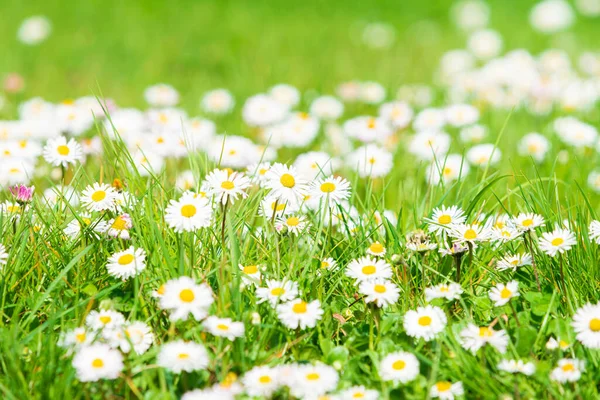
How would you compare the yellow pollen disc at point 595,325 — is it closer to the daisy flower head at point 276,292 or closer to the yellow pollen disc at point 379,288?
the yellow pollen disc at point 379,288

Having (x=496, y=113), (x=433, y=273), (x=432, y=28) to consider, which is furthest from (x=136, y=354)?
(x=432, y=28)

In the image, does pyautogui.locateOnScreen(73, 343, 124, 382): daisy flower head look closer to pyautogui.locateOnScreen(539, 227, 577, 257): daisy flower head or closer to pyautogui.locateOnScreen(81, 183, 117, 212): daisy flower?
pyautogui.locateOnScreen(81, 183, 117, 212): daisy flower

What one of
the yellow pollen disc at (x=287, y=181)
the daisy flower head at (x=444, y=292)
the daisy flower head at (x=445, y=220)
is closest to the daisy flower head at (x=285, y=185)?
the yellow pollen disc at (x=287, y=181)

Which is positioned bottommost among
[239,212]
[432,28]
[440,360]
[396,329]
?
[440,360]

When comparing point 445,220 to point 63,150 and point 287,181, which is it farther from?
point 63,150

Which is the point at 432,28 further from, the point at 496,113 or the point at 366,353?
the point at 366,353

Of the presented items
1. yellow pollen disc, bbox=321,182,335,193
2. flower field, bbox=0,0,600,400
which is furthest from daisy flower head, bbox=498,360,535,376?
A: yellow pollen disc, bbox=321,182,335,193

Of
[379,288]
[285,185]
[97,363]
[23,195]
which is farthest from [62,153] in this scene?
[379,288]
